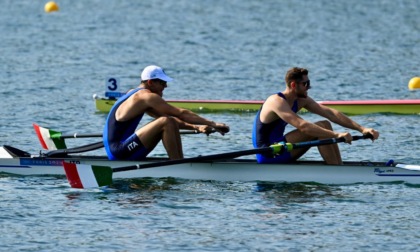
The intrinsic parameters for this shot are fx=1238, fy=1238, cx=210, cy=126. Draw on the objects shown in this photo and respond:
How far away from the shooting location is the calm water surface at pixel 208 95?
13312mm

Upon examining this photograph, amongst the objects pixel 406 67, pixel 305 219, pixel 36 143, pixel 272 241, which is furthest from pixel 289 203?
pixel 406 67

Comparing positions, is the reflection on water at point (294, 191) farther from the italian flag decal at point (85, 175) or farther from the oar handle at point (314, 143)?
the italian flag decal at point (85, 175)

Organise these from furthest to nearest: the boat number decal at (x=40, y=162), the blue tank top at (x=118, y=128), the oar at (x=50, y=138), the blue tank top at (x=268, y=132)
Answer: the oar at (x=50, y=138)
the boat number decal at (x=40, y=162)
the blue tank top at (x=118, y=128)
the blue tank top at (x=268, y=132)

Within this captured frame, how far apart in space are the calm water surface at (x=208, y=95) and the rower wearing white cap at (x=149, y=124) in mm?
424

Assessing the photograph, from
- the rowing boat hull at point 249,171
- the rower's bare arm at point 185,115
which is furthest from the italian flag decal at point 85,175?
the rower's bare arm at point 185,115

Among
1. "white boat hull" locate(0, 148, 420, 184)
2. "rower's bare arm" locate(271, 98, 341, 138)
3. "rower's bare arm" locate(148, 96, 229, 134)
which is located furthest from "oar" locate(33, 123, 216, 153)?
"rower's bare arm" locate(271, 98, 341, 138)

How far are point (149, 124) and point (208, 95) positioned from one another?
32.5 ft

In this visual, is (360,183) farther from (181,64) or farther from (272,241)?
(181,64)

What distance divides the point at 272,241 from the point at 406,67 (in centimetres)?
1719

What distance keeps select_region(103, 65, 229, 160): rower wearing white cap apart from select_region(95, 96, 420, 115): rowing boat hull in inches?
265

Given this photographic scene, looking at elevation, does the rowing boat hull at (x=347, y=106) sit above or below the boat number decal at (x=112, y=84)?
below

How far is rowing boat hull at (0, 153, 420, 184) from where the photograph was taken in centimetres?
1516

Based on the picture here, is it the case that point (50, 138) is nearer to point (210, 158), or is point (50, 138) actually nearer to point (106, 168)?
point (106, 168)

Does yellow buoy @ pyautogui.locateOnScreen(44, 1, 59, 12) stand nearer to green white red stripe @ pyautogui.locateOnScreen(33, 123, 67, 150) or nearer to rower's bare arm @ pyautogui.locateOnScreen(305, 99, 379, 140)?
green white red stripe @ pyautogui.locateOnScreen(33, 123, 67, 150)
